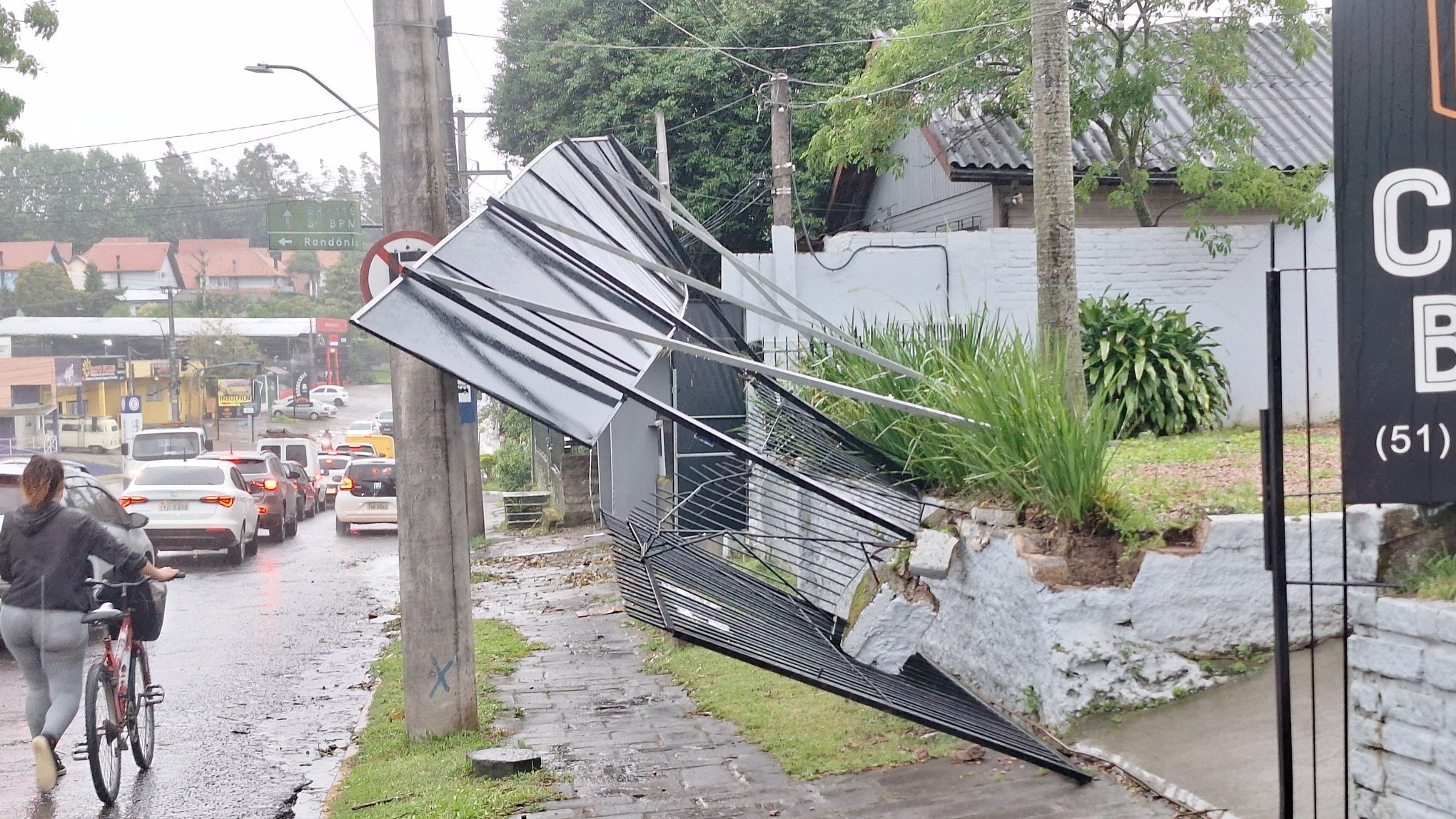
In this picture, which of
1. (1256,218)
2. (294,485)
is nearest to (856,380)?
(1256,218)

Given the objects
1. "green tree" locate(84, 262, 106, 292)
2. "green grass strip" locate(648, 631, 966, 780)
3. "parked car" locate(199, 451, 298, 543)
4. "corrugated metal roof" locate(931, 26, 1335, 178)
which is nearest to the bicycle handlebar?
"green grass strip" locate(648, 631, 966, 780)

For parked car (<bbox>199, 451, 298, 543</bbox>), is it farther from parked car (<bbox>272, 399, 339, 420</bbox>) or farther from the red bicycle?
parked car (<bbox>272, 399, 339, 420</bbox>)

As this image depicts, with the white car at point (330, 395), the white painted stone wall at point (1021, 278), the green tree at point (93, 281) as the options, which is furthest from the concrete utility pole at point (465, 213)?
the green tree at point (93, 281)

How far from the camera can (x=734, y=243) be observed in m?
27.2

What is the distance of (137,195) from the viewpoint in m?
92.7

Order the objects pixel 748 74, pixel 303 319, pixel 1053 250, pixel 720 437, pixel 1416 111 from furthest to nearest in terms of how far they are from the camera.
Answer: pixel 303 319
pixel 748 74
pixel 1053 250
pixel 720 437
pixel 1416 111

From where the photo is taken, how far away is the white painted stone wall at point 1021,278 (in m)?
13.0

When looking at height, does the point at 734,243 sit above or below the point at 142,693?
above

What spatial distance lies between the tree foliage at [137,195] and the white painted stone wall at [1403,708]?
65.8 metres

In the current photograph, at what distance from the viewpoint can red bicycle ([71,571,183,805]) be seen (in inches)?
247

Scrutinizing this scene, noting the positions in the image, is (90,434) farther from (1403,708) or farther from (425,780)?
(1403,708)

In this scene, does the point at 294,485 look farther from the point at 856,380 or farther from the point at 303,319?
the point at 303,319

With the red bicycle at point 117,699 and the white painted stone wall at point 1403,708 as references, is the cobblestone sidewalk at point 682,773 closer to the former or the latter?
the white painted stone wall at point 1403,708

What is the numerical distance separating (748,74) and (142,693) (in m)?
19.8
